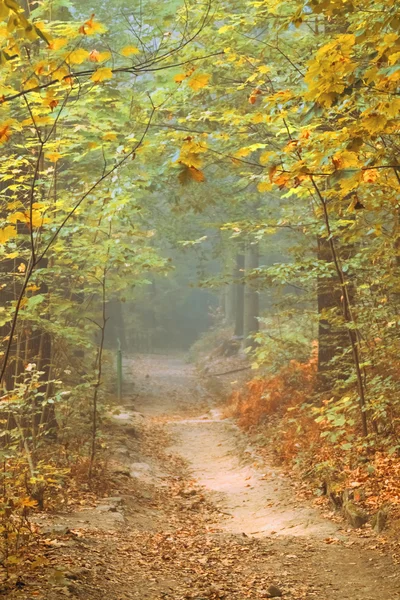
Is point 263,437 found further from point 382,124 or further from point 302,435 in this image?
point 382,124

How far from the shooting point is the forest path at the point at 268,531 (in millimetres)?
4840

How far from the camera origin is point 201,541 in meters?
6.40

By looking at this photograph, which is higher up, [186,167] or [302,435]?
[186,167]

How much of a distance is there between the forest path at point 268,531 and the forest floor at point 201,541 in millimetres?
16

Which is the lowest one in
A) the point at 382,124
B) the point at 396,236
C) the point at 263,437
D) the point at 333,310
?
the point at 263,437

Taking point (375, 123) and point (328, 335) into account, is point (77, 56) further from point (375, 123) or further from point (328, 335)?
point (328, 335)

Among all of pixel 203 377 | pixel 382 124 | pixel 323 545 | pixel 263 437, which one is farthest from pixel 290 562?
pixel 203 377

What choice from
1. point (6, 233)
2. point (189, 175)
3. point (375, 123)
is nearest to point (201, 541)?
point (6, 233)

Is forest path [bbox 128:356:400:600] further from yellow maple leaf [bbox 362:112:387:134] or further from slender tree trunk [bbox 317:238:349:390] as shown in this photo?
yellow maple leaf [bbox 362:112:387:134]

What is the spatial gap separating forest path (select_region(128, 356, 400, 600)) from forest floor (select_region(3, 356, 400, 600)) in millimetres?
16

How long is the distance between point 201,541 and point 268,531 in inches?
41.3

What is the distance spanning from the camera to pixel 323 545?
19.4ft

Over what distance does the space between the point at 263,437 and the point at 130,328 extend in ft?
86.7

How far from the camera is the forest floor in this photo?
4629 mm
